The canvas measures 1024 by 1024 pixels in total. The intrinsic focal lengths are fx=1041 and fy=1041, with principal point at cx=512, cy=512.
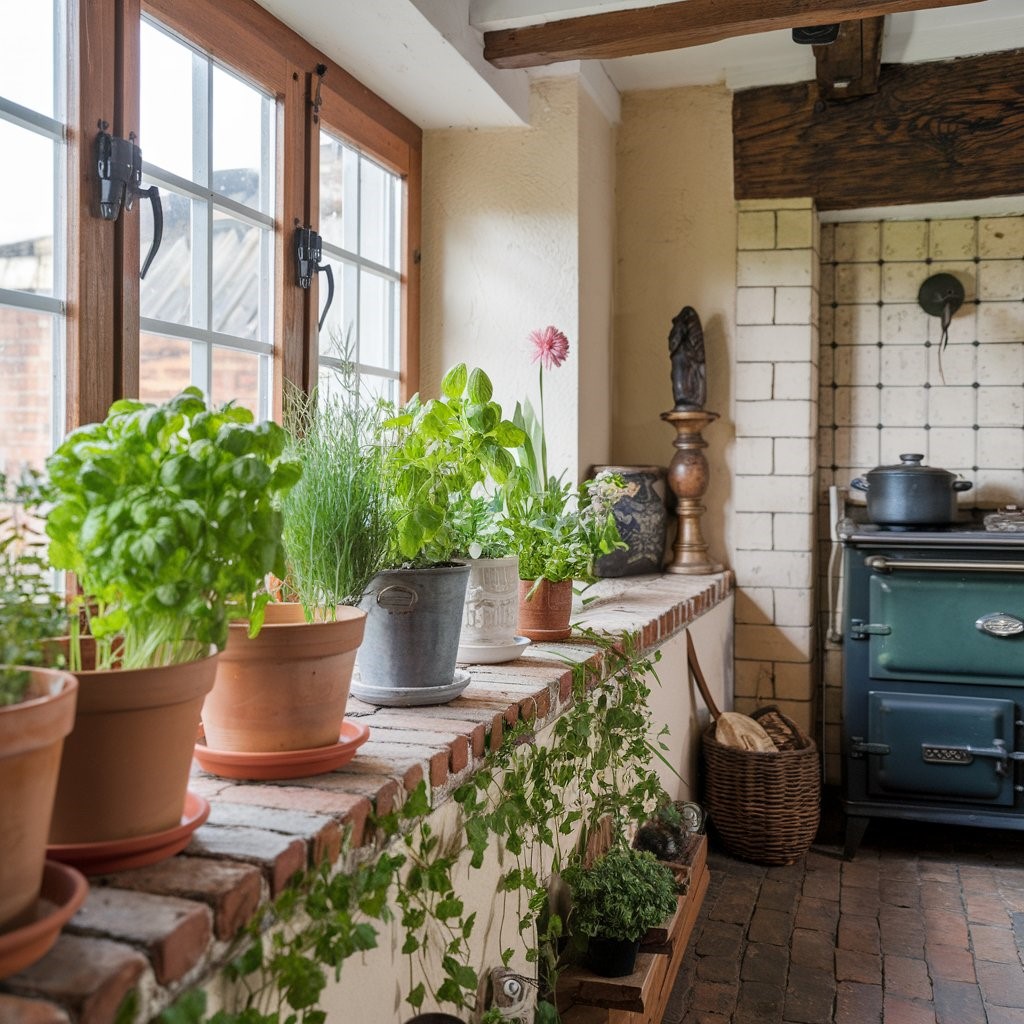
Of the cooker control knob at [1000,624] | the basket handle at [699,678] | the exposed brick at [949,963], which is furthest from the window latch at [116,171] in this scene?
the cooker control knob at [1000,624]

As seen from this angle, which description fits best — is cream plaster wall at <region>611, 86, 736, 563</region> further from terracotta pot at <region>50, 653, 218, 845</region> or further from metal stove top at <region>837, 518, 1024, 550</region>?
terracotta pot at <region>50, 653, 218, 845</region>

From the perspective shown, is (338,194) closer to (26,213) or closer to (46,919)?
(26,213)

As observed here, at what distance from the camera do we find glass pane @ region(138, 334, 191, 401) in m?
1.95

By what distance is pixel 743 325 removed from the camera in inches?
136

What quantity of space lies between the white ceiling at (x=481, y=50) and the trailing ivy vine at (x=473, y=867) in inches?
57.4

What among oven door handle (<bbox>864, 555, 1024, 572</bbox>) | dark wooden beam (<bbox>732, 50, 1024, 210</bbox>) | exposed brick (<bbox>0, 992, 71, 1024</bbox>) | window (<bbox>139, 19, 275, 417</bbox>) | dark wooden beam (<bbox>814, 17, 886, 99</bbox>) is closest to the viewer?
exposed brick (<bbox>0, 992, 71, 1024</bbox>)

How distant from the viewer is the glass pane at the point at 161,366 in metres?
1.95

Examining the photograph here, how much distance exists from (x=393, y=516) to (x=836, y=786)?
8.91 ft

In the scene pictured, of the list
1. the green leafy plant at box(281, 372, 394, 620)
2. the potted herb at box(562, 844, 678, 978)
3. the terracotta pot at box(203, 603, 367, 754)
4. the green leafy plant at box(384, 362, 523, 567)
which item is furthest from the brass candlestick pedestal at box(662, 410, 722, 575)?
the terracotta pot at box(203, 603, 367, 754)

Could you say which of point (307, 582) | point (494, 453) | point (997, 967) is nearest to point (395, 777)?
point (307, 582)

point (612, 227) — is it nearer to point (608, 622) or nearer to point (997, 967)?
point (608, 622)

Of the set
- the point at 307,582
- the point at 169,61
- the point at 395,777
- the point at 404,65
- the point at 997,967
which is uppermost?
the point at 404,65

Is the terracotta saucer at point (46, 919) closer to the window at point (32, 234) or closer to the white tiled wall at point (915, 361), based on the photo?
the window at point (32, 234)

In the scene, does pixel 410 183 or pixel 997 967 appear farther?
pixel 410 183
